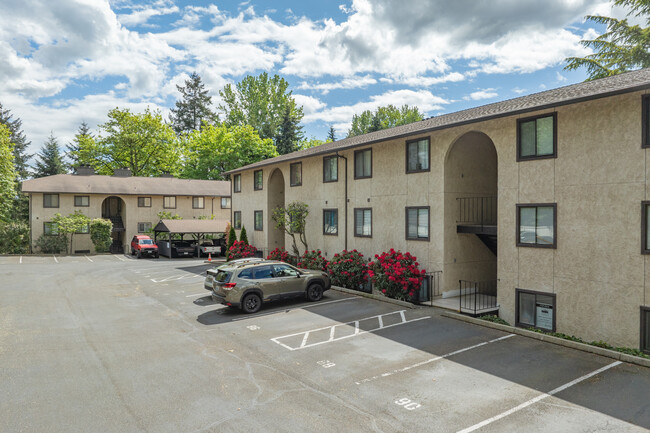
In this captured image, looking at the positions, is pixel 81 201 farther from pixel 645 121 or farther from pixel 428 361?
pixel 645 121

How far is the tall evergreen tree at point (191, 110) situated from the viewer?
65.8 meters

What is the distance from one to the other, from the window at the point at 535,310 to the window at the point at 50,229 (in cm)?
3854

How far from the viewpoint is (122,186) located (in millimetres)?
41344

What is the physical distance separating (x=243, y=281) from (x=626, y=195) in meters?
11.8

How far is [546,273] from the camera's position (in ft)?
40.3

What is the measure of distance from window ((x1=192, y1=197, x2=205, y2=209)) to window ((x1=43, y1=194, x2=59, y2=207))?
12298mm

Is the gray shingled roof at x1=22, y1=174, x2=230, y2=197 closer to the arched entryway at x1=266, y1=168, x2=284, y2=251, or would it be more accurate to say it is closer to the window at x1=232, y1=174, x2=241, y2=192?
the window at x1=232, y1=174, x2=241, y2=192

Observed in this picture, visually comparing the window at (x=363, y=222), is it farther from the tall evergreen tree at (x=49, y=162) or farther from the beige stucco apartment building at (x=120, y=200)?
the tall evergreen tree at (x=49, y=162)

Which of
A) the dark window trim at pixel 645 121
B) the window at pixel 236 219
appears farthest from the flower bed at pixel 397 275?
the window at pixel 236 219

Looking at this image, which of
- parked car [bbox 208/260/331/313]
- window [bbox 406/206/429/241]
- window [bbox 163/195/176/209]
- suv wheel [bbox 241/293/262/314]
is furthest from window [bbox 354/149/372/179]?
window [bbox 163/195/176/209]

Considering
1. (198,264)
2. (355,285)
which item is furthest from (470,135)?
(198,264)

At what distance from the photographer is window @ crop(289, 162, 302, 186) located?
24094 mm

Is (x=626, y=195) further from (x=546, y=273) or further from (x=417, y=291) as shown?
(x=417, y=291)

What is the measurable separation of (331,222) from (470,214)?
746cm
